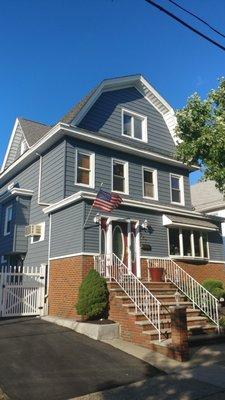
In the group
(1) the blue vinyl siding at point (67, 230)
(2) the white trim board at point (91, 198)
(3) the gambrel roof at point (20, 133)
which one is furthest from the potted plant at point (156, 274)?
(3) the gambrel roof at point (20, 133)

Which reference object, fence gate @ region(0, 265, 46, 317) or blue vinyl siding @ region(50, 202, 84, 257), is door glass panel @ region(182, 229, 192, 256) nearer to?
blue vinyl siding @ region(50, 202, 84, 257)

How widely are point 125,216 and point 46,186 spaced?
4.08 meters

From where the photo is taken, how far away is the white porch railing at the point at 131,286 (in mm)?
11721

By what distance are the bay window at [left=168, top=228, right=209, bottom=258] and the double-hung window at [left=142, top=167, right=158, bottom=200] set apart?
87.8 inches

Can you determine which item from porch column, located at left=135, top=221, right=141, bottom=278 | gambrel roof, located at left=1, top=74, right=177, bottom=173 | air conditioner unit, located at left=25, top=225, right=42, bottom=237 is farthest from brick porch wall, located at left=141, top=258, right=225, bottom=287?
gambrel roof, located at left=1, top=74, right=177, bottom=173

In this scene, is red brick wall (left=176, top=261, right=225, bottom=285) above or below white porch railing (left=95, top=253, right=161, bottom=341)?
above

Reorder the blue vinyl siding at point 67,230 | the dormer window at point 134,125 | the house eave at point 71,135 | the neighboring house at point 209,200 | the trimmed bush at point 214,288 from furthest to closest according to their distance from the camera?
the neighboring house at point 209,200 < the dormer window at point 134,125 < the house eave at point 71,135 < the trimmed bush at point 214,288 < the blue vinyl siding at point 67,230

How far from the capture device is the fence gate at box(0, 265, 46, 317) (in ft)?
48.2

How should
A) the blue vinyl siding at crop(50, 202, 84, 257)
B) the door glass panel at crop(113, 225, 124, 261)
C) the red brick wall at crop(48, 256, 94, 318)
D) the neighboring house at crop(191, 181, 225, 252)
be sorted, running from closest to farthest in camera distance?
the red brick wall at crop(48, 256, 94, 318) → the blue vinyl siding at crop(50, 202, 84, 257) → the door glass panel at crop(113, 225, 124, 261) → the neighboring house at crop(191, 181, 225, 252)

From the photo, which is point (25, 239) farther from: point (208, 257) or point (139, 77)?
point (139, 77)

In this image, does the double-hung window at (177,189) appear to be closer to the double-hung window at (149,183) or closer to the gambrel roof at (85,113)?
the double-hung window at (149,183)

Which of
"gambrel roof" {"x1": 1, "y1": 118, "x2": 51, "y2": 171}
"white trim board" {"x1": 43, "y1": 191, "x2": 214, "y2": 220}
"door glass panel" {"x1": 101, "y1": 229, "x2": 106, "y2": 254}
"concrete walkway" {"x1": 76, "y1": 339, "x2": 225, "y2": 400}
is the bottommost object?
"concrete walkway" {"x1": 76, "y1": 339, "x2": 225, "y2": 400}

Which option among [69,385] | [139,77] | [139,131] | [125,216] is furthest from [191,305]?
[139,77]

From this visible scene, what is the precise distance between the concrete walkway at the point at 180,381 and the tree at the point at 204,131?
801 centimetres
